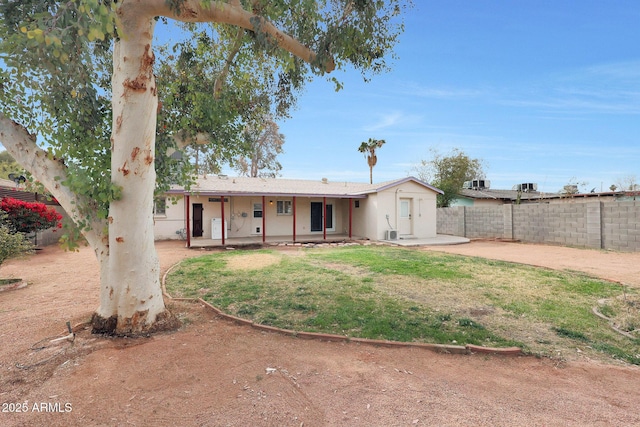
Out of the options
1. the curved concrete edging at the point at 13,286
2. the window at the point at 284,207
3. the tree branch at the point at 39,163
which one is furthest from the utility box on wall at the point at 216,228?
the tree branch at the point at 39,163

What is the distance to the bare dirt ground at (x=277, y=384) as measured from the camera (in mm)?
2379

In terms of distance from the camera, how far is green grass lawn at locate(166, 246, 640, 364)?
4070mm

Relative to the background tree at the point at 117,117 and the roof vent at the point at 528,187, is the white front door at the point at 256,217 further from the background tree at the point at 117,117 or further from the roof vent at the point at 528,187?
the roof vent at the point at 528,187

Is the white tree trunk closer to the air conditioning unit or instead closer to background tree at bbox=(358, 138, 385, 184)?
background tree at bbox=(358, 138, 385, 184)

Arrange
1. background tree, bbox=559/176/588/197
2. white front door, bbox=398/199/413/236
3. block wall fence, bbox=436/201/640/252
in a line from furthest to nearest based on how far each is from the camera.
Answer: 1. background tree, bbox=559/176/588/197
2. white front door, bbox=398/199/413/236
3. block wall fence, bbox=436/201/640/252

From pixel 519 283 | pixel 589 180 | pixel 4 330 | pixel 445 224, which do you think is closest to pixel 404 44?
pixel 519 283

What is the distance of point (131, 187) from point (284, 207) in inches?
559

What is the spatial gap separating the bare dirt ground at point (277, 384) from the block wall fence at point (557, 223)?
502 inches

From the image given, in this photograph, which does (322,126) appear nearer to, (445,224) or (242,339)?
(445,224)

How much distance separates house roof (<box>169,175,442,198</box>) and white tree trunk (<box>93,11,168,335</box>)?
1029 cm

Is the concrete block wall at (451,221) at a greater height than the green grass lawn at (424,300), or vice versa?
the concrete block wall at (451,221)

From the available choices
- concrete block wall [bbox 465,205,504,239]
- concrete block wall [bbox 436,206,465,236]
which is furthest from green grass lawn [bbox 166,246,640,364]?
concrete block wall [bbox 436,206,465,236]

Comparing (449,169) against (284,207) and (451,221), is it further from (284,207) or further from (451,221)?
(284,207)

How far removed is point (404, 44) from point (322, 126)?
14.3 metres
